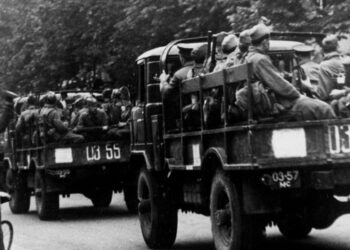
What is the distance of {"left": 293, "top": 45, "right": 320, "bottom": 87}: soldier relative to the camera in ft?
32.7

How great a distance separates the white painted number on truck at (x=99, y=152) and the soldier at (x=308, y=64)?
627 centimetres

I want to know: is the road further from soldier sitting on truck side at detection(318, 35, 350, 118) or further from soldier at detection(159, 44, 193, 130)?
soldier sitting on truck side at detection(318, 35, 350, 118)

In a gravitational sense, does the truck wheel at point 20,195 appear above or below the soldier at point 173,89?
below

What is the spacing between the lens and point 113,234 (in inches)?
545

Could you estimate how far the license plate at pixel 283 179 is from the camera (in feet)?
28.5

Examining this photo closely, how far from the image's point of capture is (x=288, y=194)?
9016 mm

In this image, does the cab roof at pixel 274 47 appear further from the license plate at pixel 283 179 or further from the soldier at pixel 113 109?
the soldier at pixel 113 109

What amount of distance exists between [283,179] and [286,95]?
80 centimetres

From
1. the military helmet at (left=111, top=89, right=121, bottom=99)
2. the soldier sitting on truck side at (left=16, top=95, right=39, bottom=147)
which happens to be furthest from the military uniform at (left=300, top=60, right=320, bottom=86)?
the soldier sitting on truck side at (left=16, top=95, right=39, bottom=147)

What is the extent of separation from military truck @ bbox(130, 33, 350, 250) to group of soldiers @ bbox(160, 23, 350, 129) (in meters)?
0.10

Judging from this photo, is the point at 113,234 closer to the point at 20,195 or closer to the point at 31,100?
the point at 31,100

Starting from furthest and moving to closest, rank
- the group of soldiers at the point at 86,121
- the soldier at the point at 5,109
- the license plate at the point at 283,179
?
the group of soldiers at the point at 86,121
the license plate at the point at 283,179
the soldier at the point at 5,109

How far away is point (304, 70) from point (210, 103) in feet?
3.39

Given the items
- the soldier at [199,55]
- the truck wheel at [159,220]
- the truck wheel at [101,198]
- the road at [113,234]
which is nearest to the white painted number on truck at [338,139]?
the road at [113,234]
